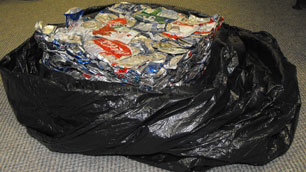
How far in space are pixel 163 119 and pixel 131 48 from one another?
27 cm

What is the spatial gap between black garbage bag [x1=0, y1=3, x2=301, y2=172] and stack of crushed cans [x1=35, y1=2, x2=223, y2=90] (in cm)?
5

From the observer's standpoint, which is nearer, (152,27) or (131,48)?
(131,48)

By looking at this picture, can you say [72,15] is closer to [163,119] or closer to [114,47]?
[114,47]

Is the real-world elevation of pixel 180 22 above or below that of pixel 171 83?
above

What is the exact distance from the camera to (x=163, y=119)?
80 centimetres

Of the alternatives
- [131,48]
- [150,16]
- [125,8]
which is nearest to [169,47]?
[131,48]

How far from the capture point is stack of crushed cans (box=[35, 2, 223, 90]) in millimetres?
852

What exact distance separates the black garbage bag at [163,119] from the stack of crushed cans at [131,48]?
47mm

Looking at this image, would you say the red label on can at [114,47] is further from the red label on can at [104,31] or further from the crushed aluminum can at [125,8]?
the crushed aluminum can at [125,8]

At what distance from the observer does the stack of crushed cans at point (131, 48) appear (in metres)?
0.85

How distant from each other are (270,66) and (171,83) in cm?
42

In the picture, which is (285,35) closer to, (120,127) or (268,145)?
(268,145)

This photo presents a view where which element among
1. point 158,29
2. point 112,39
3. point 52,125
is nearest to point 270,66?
point 158,29

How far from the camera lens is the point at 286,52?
4.60 feet
